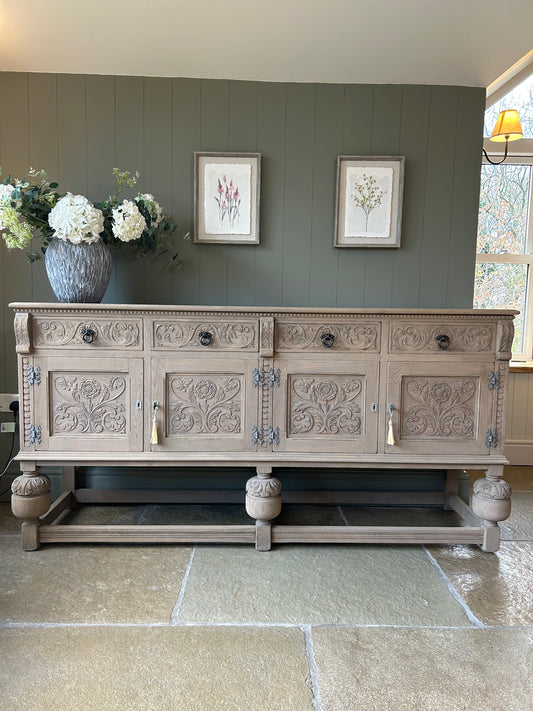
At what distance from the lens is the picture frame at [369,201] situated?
2.47 metres

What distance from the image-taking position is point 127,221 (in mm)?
2074

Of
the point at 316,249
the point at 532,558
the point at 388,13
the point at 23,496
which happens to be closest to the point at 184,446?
the point at 23,496

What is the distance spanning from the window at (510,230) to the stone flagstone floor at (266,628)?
6.26 feet

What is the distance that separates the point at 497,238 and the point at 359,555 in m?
2.66

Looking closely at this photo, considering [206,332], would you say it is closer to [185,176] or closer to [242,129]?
[185,176]

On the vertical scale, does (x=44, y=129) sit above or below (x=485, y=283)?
above

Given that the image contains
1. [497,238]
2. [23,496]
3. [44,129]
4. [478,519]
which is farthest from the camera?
[497,238]

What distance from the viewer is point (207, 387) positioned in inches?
81.0

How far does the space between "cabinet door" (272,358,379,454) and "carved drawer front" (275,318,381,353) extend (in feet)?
0.20

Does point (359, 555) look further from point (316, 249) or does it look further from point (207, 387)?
point (316, 249)

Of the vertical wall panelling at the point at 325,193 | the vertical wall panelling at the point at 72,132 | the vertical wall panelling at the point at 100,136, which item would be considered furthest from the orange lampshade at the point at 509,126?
Answer: the vertical wall panelling at the point at 72,132

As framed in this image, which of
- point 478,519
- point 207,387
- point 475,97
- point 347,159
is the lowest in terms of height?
point 478,519

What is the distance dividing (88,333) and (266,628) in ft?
4.37

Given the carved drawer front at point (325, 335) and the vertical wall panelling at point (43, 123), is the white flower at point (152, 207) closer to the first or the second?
the vertical wall panelling at point (43, 123)
